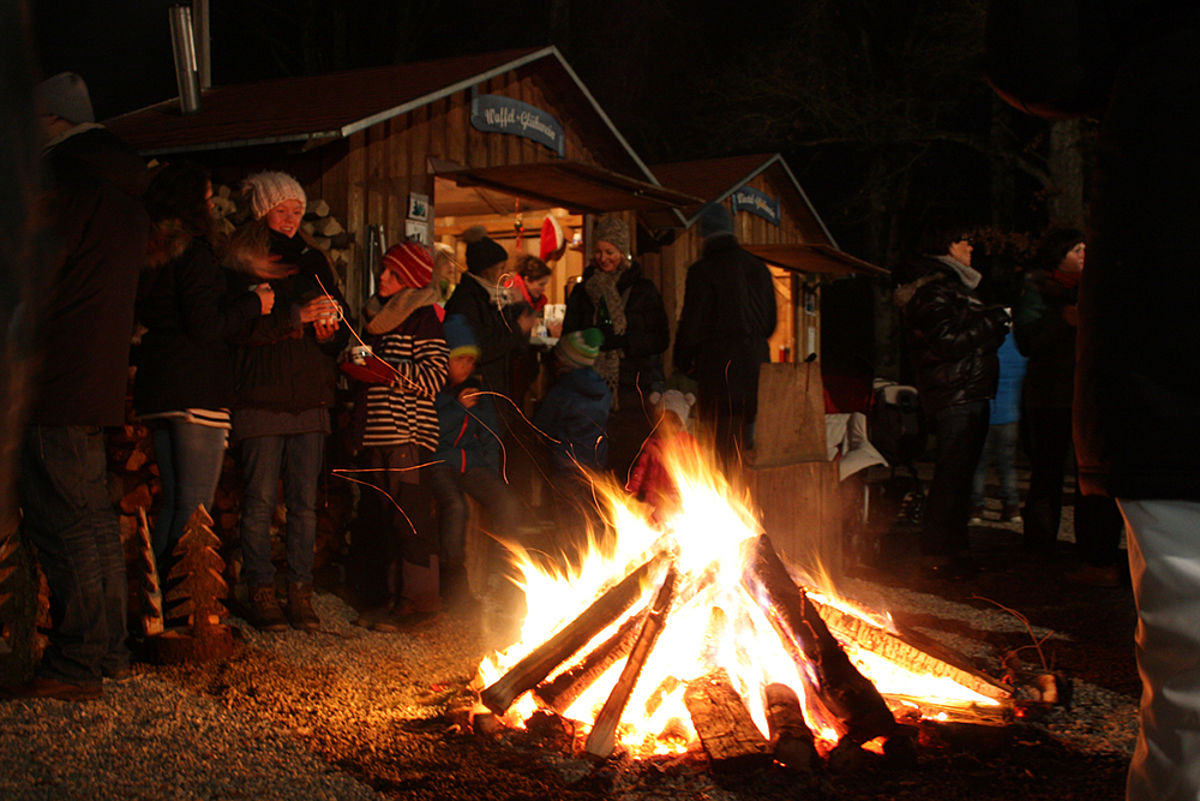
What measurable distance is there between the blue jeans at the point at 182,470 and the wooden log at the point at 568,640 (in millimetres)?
1964

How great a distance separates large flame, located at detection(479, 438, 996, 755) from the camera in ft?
12.5

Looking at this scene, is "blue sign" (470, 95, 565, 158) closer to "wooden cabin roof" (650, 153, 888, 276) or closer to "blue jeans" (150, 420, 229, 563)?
"wooden cabin roof" (650, 153, 888, 276)

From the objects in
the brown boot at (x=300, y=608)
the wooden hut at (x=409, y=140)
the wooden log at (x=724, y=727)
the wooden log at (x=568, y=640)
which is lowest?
the brown boot at (x=300, y=608)

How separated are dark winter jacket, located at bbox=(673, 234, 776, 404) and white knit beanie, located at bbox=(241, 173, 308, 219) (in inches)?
109

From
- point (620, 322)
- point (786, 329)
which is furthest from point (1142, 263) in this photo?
point (786, 329)

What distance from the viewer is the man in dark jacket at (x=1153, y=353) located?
5.35 ft

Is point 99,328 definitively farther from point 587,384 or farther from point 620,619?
point 587,384

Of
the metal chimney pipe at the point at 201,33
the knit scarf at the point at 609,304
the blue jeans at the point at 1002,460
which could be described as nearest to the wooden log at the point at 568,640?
the knit scarf at the point at 609,304

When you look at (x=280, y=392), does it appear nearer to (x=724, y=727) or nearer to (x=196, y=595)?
(x=196, y=595)

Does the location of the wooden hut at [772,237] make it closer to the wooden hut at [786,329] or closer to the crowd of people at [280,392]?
the wooden hut at [786,329]

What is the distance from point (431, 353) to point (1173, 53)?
4.56 m

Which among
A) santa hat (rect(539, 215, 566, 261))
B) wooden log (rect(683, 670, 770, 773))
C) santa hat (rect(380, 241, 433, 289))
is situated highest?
santa hat (rect(539, 215, 566, 261))

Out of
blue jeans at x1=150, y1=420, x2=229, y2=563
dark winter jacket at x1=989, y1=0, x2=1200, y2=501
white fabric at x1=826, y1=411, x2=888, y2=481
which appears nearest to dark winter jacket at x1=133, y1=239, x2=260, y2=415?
blue jeans at x1=150, y1=420, x2=229, y2=563

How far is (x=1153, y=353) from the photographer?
170 centimetres
